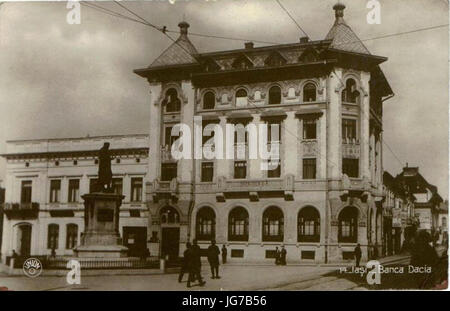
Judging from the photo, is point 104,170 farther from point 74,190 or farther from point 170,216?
point 170,216

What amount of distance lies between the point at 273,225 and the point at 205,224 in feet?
5.22

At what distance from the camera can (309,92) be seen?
15.9 meters

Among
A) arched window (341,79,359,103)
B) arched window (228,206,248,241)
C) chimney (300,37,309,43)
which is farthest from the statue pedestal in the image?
arched window (341,79,359,103)

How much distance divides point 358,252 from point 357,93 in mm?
3726

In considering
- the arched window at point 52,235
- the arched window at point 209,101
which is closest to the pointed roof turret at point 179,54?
the arched window at point 209,101

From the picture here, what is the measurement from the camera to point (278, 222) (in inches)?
614

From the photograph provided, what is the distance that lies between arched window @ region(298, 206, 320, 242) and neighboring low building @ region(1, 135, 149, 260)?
12.0ft

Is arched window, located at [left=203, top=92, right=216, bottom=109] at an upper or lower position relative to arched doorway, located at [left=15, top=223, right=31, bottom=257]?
upper

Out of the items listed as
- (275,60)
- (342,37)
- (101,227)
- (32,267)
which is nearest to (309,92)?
(275,60)

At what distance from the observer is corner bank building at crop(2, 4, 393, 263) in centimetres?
1544

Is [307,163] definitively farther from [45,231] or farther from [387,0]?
[45,231]

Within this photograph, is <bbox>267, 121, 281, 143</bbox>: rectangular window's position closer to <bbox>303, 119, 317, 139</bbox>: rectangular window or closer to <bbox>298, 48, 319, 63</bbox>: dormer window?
<bbox>303, 119, 317, 139</bbox>: rectangular window

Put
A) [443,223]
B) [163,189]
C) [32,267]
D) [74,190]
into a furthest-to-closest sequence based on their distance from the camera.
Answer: [74,190] < [163,189] < [32,267] < [443,223]

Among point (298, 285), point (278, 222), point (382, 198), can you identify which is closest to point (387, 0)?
point (382, 198)
